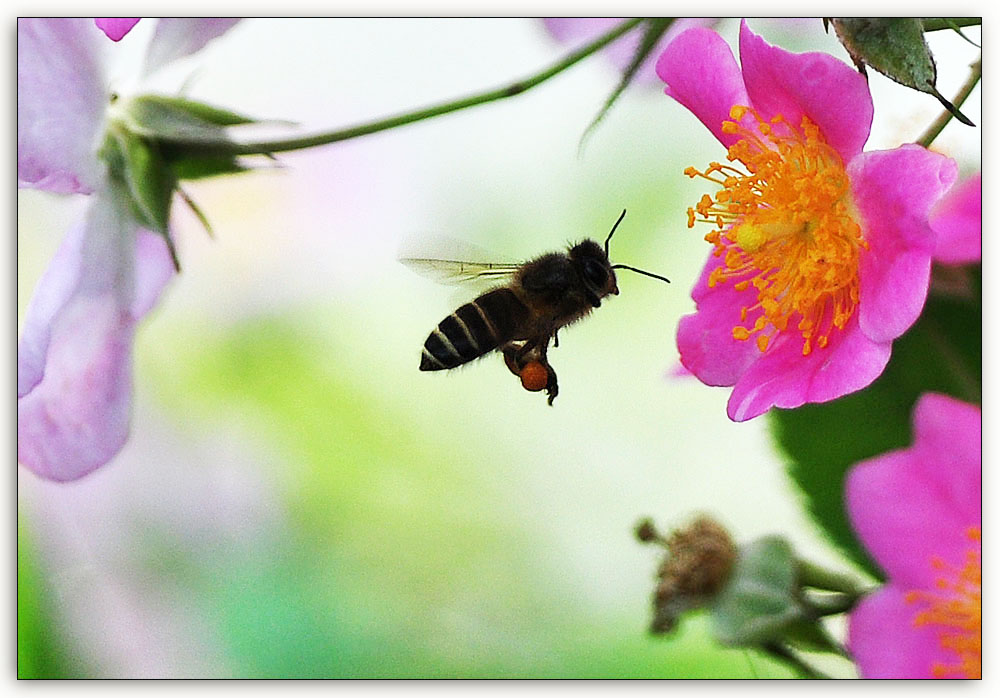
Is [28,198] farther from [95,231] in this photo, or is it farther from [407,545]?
[407,545]

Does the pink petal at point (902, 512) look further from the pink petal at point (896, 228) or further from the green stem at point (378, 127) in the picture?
the green stem at point (378, 127)

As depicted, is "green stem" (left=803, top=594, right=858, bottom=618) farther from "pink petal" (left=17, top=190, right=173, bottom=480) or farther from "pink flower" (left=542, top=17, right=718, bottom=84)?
"pink petal" (left=17, top=190, right=173, bottom=480)

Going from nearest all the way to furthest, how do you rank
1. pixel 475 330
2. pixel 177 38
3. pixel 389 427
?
pixel 475 330
pixel 177 38
pixel 389 427

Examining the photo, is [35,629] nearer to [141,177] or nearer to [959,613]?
[141,177]

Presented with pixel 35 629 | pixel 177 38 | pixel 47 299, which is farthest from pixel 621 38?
pixel 35 629

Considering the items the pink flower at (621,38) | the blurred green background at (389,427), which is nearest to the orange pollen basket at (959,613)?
the blurred green background at (389,427)

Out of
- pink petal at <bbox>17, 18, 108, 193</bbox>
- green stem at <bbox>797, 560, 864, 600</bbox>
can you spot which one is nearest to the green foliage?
pink petal at <bbox>17, 18, 108, 193</bbox>

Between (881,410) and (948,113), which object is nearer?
(948,113)

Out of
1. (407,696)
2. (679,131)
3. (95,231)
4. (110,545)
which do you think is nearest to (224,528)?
(110,545)
